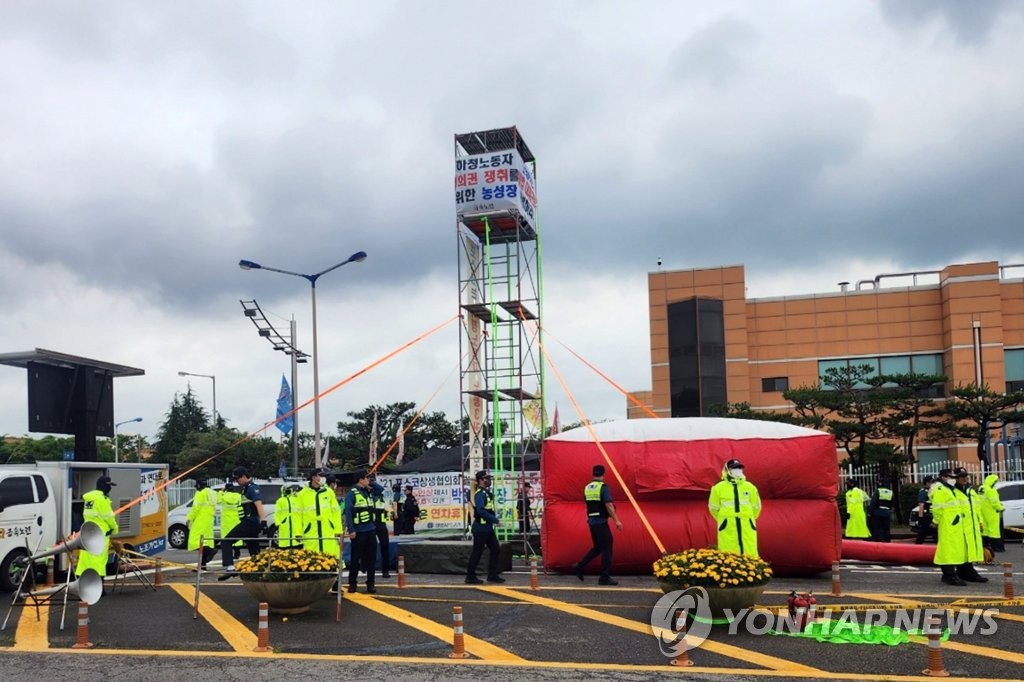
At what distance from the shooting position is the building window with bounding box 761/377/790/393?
1841 inches

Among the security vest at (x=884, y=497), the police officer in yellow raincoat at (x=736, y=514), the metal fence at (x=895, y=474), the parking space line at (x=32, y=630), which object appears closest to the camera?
the parking space line at (x=32, y=630)

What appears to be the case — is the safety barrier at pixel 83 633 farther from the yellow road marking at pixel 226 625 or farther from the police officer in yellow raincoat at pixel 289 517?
the police officer in yellow raincoat at pixel 289 517

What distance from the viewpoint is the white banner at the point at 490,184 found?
1998cm

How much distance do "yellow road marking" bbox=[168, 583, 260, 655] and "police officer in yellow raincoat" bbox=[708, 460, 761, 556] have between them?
552 centimetres

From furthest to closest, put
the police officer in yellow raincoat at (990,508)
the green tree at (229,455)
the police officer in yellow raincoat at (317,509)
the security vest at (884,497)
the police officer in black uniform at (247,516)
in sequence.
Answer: the green tree at (229,455) → the security vest at (884,497) → the police officer in yellow raincoat at (990,508) → the police officer in black uniform at (247,516) → the police officer in yellow raincoat at (317,509)

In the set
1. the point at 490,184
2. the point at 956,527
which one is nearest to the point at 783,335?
the point at 490,184

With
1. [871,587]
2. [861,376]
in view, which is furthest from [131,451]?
[871,587]

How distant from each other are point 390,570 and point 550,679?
350 inches

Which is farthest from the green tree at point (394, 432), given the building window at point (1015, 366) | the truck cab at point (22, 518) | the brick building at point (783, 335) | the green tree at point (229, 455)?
the truck cab at point (22, 518)

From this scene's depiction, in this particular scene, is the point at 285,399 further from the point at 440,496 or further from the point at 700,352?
the point at 700,352

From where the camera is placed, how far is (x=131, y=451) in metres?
72.7

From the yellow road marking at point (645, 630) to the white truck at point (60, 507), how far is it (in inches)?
268

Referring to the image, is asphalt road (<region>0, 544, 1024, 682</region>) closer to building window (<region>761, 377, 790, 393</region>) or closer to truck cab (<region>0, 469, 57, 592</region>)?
truck cab (<region>0, 469, 57, 592</region>)

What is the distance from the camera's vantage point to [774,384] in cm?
4691
